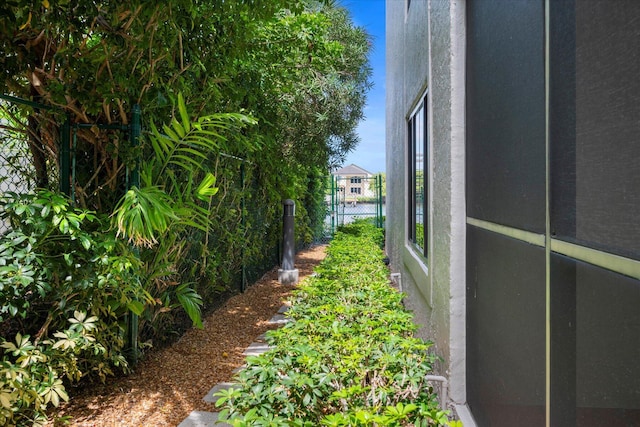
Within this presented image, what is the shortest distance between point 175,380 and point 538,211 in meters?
3.26

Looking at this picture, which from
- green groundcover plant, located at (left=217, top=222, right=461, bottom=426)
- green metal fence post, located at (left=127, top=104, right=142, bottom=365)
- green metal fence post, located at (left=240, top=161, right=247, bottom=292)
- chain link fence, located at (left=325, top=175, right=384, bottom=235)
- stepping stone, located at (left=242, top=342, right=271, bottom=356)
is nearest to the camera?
green groundcover plant, located at (left=217, top=222, right=461, bottom=426)

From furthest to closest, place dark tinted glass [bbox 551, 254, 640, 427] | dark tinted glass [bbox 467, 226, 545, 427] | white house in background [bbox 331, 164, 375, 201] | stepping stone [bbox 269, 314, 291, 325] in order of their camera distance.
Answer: white house in background [bbox 331, 164, 375, 201], stepping stone [bbox 269, 314, 291, 325], dark tinted glass [bbox 467, 226, 545, 427], dark tinted glass [bbox 551, 254, 640, 427]

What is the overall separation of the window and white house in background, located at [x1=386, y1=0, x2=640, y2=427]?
40.2 inches

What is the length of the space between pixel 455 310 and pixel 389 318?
34 cm

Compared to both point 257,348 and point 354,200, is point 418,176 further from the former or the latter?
point 354,200

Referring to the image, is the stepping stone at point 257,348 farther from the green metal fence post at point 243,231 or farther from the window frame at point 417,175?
the green metal fence post at point 243,231

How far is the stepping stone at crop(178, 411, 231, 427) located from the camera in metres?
3.09

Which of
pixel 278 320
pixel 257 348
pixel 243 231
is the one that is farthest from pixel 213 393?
pixel 243 231

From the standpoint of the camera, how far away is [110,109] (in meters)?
3.68

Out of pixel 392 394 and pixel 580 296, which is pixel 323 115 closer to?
pixel 392 394

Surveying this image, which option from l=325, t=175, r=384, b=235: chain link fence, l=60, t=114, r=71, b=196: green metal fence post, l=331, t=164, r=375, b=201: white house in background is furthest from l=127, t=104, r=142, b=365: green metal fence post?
l=331, t=164, r=375, b=201: white house in background

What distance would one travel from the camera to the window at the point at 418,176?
13.0 ft

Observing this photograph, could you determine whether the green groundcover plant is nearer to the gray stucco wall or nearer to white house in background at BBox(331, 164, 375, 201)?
the gray stucco wall

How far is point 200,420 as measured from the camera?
317 cm
